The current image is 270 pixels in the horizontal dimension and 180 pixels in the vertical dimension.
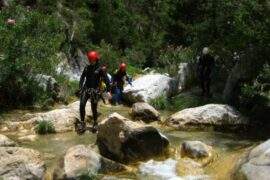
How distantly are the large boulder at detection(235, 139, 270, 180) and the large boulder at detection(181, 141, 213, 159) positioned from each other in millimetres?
1631

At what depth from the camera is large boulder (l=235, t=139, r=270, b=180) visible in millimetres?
10977

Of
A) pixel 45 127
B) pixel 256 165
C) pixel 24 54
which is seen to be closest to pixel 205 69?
pixel 24 54

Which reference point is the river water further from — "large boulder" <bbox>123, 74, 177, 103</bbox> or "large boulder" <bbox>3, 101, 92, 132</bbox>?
"large boulder" <bbox>123, 74, 177, 103</bbox>

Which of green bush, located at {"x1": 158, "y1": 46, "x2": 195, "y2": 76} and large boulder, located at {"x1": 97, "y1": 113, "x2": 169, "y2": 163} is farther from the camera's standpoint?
green bush, located at {"x1": 158, "y1": 46, "x2": 195, "y2": 76}

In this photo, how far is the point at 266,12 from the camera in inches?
702

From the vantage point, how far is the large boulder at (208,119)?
17766 mm

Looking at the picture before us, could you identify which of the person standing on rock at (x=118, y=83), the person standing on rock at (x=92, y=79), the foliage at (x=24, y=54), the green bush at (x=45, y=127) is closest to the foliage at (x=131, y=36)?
the foliage at (x=24, y=54)

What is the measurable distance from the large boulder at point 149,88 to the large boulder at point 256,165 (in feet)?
35.3

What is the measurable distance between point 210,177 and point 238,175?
39.7 inches

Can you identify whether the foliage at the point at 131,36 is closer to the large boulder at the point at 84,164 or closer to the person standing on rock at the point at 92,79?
the person standing on rock at the point at 92,79

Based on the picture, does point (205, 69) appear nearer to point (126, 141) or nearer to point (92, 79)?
point (92, 79)

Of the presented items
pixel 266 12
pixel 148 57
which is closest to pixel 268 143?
pixel 266 12

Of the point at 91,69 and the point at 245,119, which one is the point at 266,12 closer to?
the point at 245,119

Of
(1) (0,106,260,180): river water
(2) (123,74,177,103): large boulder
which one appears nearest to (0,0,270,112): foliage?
(2) (123,74,177,103): large boulder
